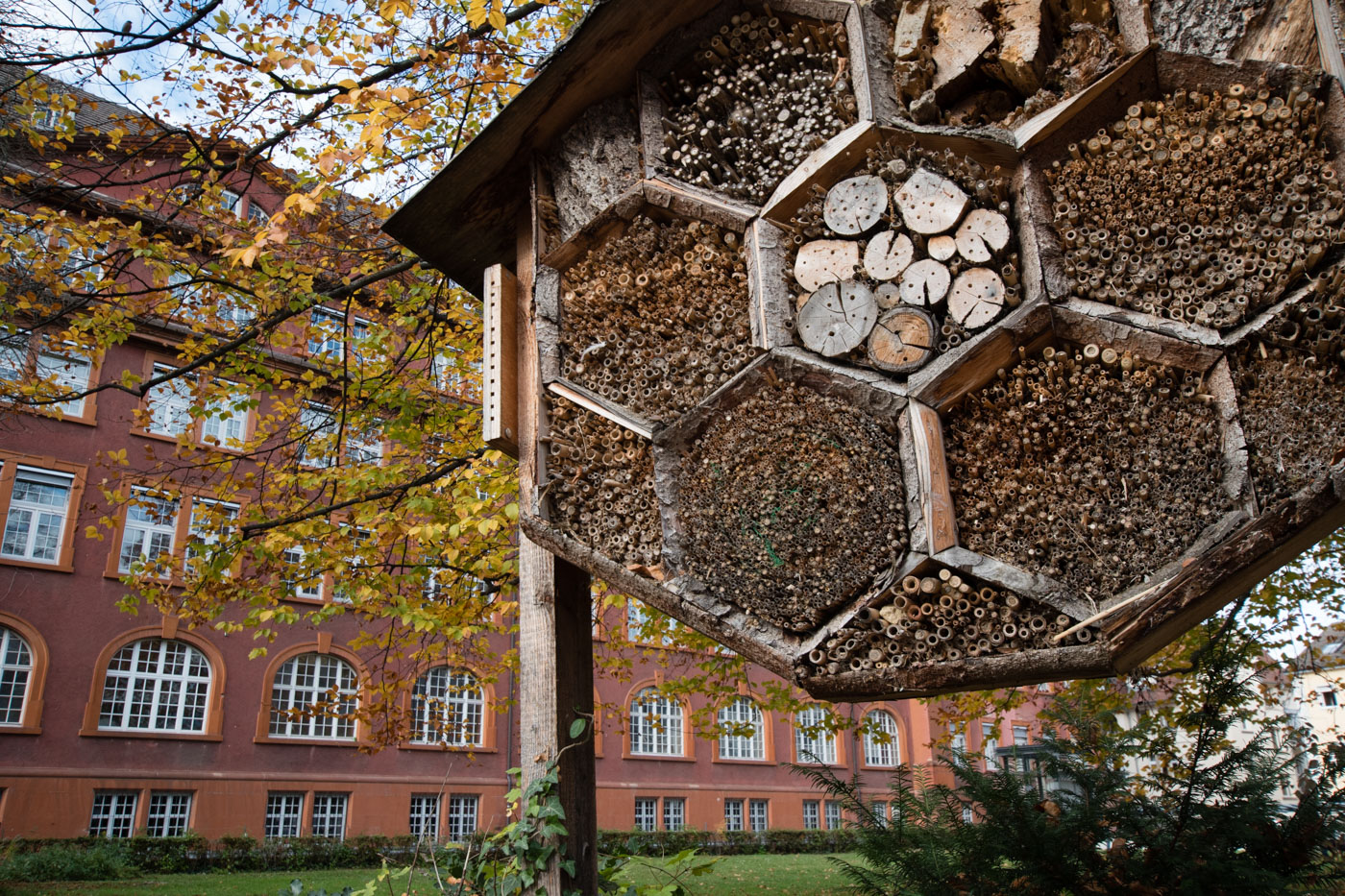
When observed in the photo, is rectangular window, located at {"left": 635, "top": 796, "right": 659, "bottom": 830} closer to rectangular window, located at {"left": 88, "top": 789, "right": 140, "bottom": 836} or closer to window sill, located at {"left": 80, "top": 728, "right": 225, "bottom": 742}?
window sill, located at {"left": 80, "top": 728, "right": 225, "bottom": 742}

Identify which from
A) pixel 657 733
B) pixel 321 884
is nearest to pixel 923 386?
pixel 321 884

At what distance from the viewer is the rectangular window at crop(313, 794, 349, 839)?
75.4 ft

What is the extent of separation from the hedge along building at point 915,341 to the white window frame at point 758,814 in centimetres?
2922

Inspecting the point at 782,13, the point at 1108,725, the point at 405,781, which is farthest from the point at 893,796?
the point at 405,781

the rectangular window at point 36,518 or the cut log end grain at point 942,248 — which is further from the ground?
the rectangular window at point 36,518

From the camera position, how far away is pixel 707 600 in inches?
136

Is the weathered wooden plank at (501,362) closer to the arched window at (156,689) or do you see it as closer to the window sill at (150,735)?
the window sill at (150,735)

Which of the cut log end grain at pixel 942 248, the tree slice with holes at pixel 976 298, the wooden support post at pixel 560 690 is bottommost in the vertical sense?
the wooden support post at pixel 560 690

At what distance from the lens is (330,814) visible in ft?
76.2

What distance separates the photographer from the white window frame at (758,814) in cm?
3117

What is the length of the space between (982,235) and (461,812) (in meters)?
26.0

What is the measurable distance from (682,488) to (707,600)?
450mm

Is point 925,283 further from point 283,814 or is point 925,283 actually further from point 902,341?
point 283,814

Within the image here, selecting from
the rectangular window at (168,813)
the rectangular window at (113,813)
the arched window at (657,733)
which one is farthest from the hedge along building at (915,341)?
the arched window at (657,733)
